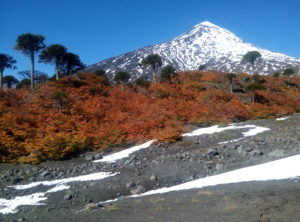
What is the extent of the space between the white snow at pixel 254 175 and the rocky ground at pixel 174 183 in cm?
70

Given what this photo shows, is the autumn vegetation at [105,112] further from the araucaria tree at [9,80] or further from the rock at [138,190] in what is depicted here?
the araucaria tree at [9,80]

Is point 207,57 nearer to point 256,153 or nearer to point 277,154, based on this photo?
point 256,153

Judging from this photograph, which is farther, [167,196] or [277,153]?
[277,153]

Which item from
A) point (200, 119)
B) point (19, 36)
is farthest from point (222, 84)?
point (19, 36)

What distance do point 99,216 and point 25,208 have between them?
364cm

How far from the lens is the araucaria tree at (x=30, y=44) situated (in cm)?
3075

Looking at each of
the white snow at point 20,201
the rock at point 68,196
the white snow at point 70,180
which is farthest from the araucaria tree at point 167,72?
the rock at point 68,196

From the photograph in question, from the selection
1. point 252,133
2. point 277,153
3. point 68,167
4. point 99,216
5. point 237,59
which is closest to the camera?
point 99,216

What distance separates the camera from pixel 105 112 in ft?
84.4

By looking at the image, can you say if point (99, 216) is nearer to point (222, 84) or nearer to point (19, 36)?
point (19, 36)

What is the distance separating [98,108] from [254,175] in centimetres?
1782

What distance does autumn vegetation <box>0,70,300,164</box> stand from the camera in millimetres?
18859

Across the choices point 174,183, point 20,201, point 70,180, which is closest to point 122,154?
point 70,180

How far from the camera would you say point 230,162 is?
13945mm
